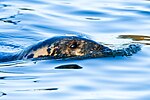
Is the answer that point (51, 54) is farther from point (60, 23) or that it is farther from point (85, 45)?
point (60, 23)

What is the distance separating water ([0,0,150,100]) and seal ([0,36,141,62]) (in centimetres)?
25

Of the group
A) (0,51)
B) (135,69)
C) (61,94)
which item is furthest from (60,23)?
(61,94)

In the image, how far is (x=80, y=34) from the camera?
11.2 m

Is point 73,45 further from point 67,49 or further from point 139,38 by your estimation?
point 139,38

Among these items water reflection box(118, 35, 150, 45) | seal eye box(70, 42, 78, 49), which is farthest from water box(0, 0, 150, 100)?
seal eye box(70, 42, 78, 49)

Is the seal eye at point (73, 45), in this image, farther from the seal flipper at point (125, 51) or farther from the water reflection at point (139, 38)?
the water reflection at point (139, 38)

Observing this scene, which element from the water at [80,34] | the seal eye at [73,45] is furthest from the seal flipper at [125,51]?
the seal eye at [73,45]

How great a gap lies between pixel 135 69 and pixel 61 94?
5.47 ft

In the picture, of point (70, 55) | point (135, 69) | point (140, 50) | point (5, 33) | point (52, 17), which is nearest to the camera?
point (135, 69)

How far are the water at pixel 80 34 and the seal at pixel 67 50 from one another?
251 millimetres

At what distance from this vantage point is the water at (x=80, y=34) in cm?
687

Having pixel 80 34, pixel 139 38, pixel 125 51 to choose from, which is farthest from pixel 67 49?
pixel 80 34

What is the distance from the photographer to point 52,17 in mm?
13148

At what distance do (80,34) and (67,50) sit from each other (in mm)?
2347
